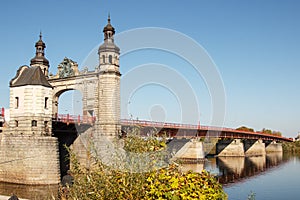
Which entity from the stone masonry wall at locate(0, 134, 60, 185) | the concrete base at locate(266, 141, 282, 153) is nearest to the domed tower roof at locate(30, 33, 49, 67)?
the stone masonry wall at locate(0, 134, 60, 185)

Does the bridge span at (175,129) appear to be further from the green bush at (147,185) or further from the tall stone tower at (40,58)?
the tall stone tower at (40,58)

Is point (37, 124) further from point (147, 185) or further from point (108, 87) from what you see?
point (147, 185)

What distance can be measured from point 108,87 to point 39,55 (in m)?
11.9

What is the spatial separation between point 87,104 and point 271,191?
2274cm

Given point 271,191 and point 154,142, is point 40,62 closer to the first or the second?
point 271,191

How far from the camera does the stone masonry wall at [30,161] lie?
28.2 meters

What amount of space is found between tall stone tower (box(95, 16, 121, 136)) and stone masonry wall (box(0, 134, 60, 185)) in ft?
27.3

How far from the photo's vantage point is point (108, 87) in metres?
37.0

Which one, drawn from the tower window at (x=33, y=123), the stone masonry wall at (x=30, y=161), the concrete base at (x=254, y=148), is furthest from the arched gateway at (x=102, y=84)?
the concrete base at (x=254, y=148)

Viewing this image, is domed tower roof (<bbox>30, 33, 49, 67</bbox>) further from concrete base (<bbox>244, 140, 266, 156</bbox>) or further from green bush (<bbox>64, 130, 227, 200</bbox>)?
concrete base (<bbox>244, 140, 266, 156</bbox>)

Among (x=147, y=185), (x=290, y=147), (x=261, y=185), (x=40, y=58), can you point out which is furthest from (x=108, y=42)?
(x=290, y=147)

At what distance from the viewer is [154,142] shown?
332 inches

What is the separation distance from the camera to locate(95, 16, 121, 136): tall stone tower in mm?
36938

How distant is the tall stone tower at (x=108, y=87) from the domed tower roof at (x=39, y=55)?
30.3ft
